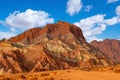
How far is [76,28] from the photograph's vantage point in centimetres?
13775

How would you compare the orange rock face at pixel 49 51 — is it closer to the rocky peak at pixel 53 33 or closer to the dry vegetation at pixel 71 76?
the rocky peak at pixel 53 33

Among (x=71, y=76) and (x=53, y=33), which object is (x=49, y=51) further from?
(x=71, y=76)

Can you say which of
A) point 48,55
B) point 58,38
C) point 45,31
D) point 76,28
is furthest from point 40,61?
point 76,28

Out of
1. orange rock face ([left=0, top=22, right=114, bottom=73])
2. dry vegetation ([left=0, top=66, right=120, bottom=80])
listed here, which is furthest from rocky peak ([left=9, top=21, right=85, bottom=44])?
dry vegetation ([left=0, top=66, right=120, bottom=80])

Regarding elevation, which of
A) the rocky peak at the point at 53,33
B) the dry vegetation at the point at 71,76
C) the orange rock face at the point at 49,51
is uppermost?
the rocky peak at the point at 53,33

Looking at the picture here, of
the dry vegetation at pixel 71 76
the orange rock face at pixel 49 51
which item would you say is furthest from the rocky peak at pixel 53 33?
the dry vegetation at pixel 71 76

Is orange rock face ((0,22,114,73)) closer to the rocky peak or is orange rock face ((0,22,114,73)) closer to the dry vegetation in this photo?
the rocky peak

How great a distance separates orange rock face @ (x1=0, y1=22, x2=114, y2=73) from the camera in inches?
3620

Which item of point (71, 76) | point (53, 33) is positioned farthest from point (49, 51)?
point (71, 76)

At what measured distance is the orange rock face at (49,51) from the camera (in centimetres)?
9194

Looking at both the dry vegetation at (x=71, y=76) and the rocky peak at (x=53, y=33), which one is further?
the rocky peak at (x=53, y=33)

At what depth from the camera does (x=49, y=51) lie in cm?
10675

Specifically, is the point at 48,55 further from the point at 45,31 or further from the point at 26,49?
the point at 45,31

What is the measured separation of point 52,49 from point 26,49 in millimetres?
15658
